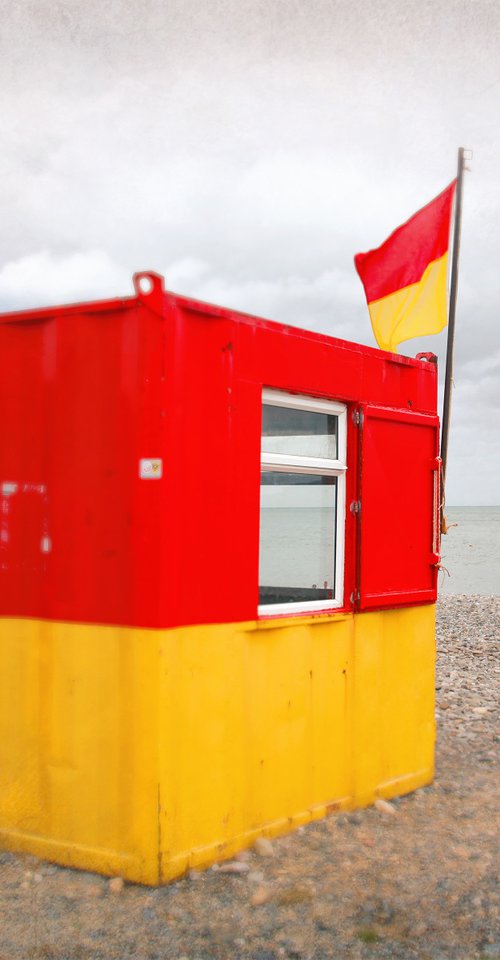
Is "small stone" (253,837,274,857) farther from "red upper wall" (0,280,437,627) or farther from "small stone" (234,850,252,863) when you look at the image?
"red upper wall" (0,280,437,627)

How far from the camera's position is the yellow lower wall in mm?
4570

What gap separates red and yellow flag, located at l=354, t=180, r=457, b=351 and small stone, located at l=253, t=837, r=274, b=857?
156 inches

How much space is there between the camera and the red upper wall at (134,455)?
15.1ft

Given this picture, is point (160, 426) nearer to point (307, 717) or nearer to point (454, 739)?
point (307, 717)

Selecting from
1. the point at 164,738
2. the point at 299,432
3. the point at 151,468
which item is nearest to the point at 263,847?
the point at 164,738

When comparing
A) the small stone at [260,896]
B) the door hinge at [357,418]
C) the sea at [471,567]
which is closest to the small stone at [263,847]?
the small stone at [260,896]

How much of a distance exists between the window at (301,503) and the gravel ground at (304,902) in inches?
59.3

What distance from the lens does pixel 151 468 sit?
15.0 ft

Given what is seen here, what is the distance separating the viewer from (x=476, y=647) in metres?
14.2

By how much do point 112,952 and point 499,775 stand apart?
396 centimetres

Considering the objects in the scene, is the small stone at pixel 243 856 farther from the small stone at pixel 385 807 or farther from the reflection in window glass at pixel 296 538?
the reflection in window glass at pixel 296 538

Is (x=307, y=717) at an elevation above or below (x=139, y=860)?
above

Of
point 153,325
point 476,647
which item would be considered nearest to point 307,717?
point 153,325

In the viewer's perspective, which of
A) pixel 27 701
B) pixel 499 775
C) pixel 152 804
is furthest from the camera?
pixel 499 775
